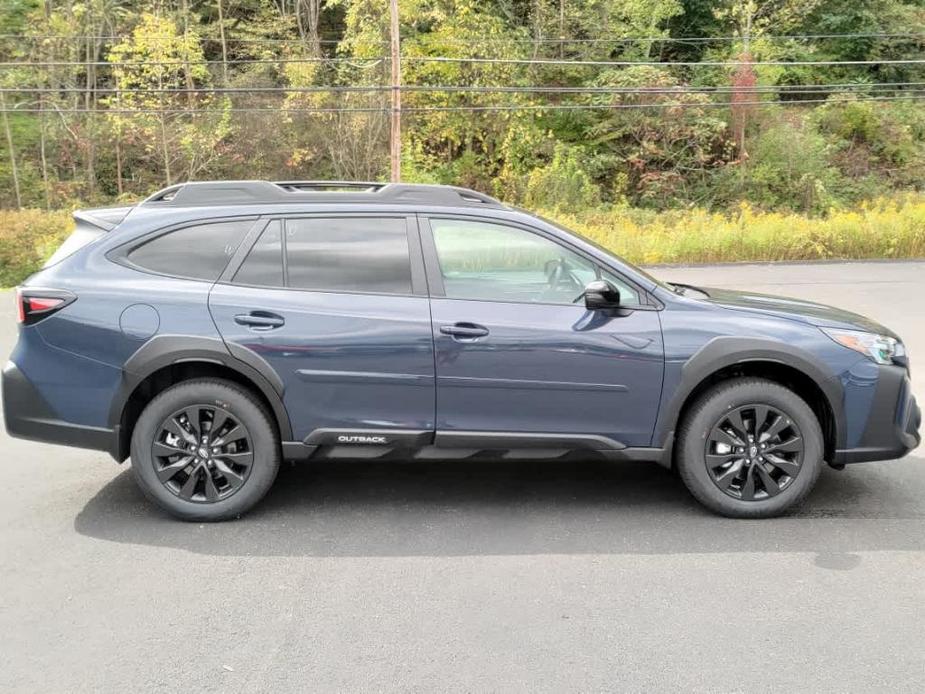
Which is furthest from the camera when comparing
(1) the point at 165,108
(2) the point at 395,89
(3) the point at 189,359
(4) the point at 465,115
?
(4) the point at 465,115

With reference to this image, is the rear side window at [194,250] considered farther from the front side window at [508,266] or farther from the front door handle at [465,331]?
the front door handle at [465,331]

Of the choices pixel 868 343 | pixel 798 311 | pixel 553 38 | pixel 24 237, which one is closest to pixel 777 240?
pixel 798 311

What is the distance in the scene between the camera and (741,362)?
15.0ft

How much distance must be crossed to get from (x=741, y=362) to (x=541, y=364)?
3.48ft

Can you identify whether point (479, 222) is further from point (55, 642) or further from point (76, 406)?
point (55, 642)

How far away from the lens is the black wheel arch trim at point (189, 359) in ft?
14.7

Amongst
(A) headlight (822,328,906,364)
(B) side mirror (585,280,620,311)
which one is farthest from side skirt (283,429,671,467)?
(A) headlight (822,328,906,364)

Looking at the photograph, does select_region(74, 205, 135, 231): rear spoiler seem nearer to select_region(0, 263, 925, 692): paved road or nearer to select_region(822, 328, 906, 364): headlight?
select_region(0, 263, 925, 692): paved road

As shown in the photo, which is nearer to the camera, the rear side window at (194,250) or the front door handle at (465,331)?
the front door handle at (465,331)

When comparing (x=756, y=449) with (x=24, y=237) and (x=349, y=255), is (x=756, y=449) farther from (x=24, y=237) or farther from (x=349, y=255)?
(x=24, y=237)

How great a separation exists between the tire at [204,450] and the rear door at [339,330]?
0.23m

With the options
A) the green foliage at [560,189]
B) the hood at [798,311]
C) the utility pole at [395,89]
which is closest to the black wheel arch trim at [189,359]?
the hood at [798,311]

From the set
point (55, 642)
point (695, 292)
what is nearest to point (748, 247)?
point (695, 292)

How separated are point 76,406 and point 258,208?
143cm
